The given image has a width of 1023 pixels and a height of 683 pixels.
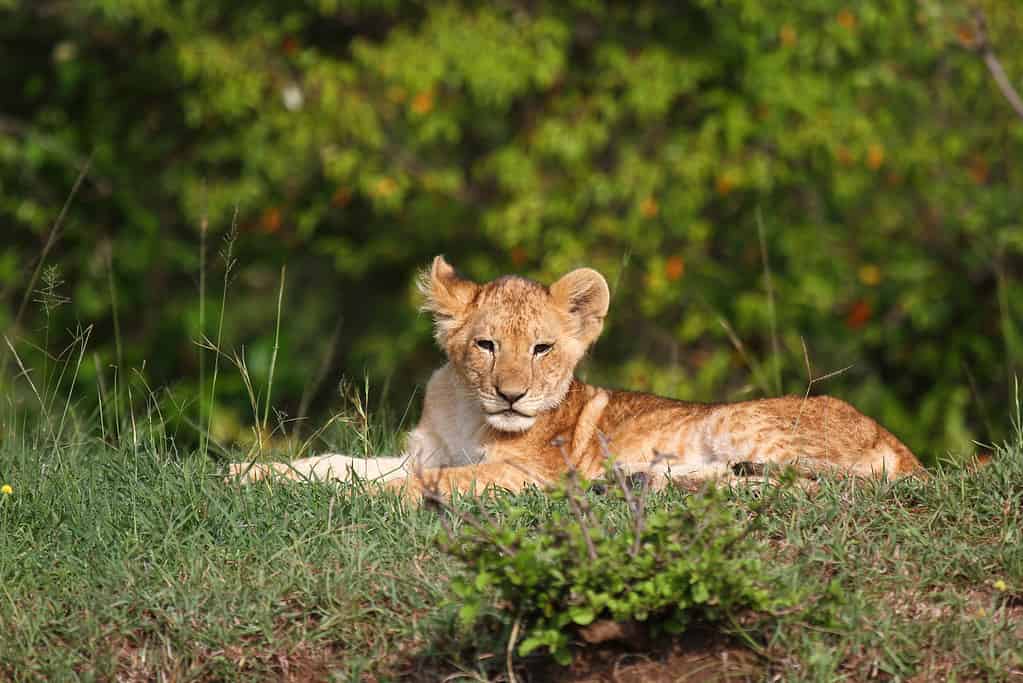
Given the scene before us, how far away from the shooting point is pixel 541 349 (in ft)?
19.3

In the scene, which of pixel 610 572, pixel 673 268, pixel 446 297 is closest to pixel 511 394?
pixel 446 297

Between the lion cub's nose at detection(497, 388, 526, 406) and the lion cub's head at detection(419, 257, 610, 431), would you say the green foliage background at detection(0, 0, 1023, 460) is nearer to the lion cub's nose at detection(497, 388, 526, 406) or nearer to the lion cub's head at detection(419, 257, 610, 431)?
the lion cub's head at detection(419, 257, 610, 431)

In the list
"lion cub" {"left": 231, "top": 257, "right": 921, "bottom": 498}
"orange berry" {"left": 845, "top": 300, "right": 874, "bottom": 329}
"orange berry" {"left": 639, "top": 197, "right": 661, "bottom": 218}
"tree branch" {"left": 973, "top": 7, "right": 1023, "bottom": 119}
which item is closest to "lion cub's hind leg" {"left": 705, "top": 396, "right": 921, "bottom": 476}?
"lion cub" {"left": 231, "top": 257, "right": 921, "bottom": 498}

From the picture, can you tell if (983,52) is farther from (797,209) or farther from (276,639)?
(276,639)

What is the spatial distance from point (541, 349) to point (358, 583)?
183cm

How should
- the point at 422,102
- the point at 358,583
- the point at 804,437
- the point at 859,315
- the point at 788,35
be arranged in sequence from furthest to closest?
the point at 859,315, the point at 422,102, the point at 788,35, the point at 804,437, the point at 358,583

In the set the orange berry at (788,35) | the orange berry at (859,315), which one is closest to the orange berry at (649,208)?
the orange berry at (788,35)

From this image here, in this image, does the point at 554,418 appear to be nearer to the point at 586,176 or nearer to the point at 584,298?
the point at 584,298

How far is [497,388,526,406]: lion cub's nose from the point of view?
5688mm

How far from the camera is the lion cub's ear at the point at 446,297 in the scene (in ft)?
19.9

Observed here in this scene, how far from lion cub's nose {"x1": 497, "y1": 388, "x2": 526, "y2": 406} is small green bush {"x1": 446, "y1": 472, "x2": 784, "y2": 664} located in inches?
69.3

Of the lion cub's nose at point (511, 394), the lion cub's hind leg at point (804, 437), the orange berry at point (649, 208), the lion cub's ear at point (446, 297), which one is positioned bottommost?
the orange berry at point (649, 208)

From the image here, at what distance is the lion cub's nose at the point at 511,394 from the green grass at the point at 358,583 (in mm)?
897

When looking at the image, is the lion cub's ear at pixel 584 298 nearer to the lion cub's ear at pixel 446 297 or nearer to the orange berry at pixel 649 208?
the lion cub's ear at pixel 446 297
